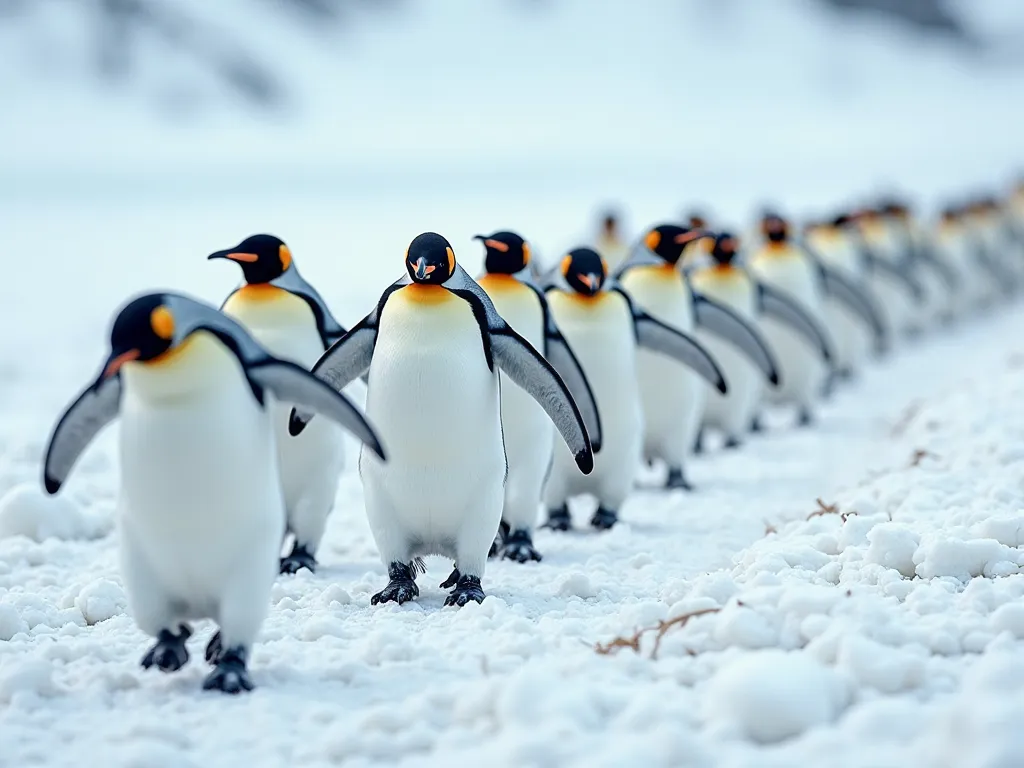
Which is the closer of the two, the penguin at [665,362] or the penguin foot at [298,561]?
the penguin foot at [298,561]

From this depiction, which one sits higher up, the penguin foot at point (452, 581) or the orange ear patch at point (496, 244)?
the orange ear patch at point (496, 244)

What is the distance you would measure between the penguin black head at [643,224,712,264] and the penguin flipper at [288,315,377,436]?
8.32 ft

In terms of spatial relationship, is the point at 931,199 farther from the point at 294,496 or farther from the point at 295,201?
the point at 294,496

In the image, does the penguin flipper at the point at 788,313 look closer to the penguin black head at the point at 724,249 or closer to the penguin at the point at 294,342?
the penguin black head at the point at 724,249

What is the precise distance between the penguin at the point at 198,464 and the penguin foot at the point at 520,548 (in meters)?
1.64

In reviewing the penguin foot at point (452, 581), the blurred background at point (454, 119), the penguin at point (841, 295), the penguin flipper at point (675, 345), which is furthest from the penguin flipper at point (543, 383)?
the blurred background at point (454, 119)

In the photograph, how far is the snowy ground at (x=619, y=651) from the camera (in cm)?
271

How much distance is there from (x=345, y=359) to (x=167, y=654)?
3.75 ft

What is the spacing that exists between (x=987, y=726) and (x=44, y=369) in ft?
26.8

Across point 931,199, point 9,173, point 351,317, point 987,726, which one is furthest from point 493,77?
point 987,726

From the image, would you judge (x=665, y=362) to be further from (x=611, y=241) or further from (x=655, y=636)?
(x=611, y=241)

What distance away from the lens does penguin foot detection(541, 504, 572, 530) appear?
5.53 m

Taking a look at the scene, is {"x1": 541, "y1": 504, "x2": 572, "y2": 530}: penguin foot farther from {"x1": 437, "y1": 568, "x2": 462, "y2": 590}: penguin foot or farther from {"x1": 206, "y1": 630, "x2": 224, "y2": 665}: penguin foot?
{"x1": 206, "y1": 630, "x2": 224, "y2": 665}: penguin foot

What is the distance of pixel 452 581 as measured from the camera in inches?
167
